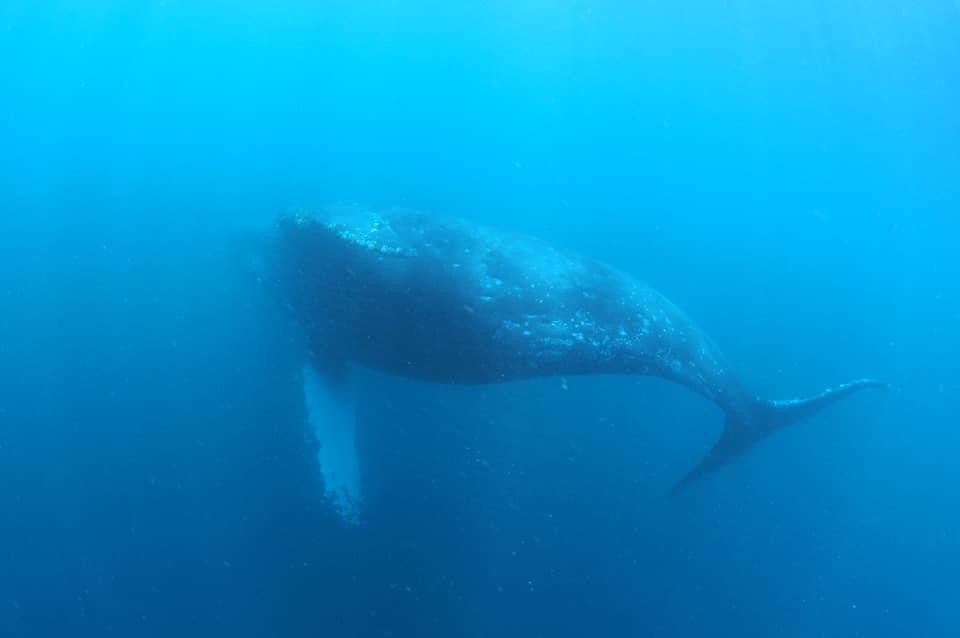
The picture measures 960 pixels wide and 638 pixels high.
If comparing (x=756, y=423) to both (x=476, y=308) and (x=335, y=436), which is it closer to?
(x=476, y=308)

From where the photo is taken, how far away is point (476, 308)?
718 centimetres

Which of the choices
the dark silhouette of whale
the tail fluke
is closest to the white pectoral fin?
the dark silhouette of whale

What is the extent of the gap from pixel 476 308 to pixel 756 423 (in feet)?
14.2

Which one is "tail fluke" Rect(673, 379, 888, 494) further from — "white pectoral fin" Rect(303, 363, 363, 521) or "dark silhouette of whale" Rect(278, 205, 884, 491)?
"white pectoral fin" Rect(303, 363, 363, 521)

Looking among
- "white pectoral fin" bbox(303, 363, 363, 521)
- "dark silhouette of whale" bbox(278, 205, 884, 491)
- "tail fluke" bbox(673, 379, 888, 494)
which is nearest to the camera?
"dark silhouette of whale" bbox(278, 205, 884, 491)

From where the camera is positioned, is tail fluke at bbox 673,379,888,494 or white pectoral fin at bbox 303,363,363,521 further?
tail fluke at bbox 673,379,888,494

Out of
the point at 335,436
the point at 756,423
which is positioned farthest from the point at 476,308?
the point at 756,423

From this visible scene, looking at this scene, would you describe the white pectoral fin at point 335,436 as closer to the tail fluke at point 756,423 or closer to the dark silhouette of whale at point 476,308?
the dark silhouette of whale at point 476,308

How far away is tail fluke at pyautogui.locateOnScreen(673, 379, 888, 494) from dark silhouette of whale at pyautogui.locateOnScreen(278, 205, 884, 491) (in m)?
0.13

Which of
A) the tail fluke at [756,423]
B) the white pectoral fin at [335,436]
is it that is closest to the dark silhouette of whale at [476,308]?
the tail fluke at [756,423]

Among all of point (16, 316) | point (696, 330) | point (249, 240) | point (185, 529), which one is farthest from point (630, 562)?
point (16, 316)

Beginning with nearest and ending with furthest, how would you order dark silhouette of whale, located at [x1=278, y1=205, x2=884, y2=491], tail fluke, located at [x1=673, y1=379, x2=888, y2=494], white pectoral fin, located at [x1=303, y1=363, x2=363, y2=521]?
dark silhouette of whale, located at [x1=278, y1=205, x2=884, y2=491], white pectoral fin, located at [x1=303, y1=363, x2=363, y2=521], tail fluke, located at [x1=673, y1=379, x2=888, y2=494]

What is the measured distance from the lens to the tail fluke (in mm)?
8617

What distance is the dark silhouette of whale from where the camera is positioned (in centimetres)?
724
